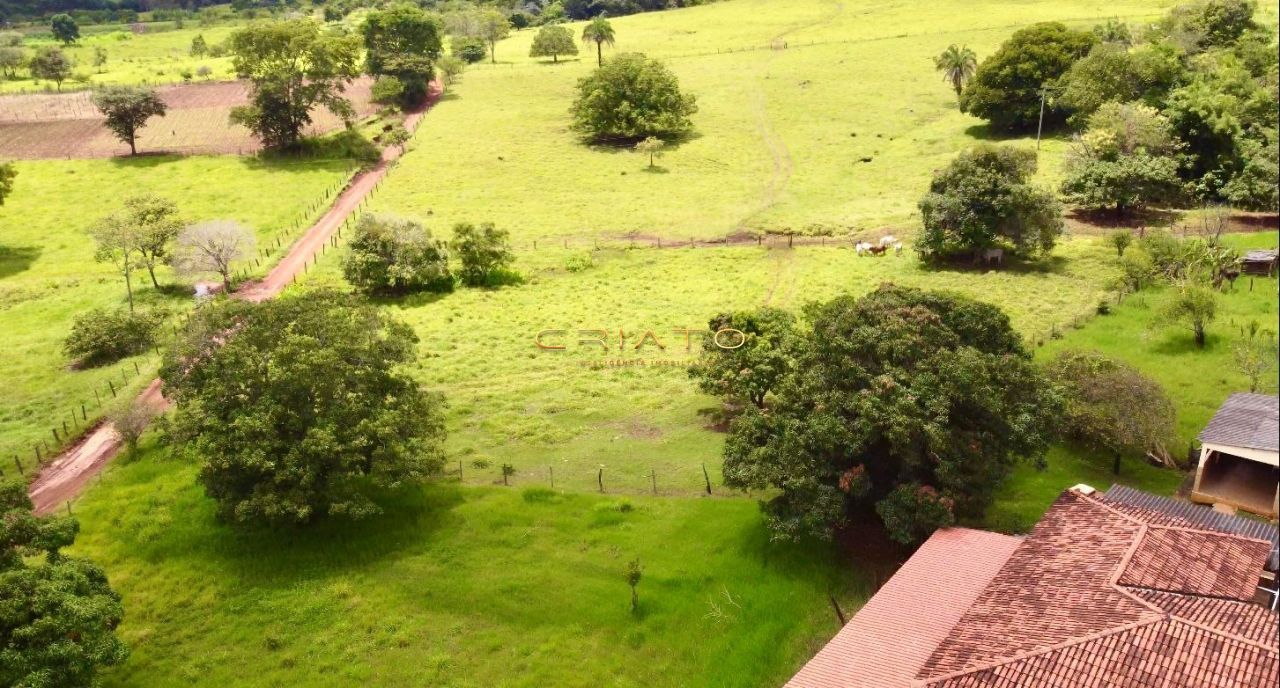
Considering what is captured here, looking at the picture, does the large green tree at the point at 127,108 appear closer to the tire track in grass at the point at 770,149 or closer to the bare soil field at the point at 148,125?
the bare soil field at the point at 148,125

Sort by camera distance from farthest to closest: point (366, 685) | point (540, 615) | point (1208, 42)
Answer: point (1208, 42)
point (540, 615)
point (366, 685)

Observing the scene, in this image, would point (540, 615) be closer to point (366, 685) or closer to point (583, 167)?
point (366, 685)

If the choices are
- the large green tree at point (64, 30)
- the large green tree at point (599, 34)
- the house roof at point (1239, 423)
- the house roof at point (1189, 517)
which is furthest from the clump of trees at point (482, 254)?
the large green tree at point (64, 30)

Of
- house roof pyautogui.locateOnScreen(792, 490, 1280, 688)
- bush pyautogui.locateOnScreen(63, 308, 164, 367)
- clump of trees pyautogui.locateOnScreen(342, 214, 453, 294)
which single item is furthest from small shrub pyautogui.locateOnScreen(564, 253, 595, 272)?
house roof pyautogui.locateOnScreen(792, 490, 1280, 688)

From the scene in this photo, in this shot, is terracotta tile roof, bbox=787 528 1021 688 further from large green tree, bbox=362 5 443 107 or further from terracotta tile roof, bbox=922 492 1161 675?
large green tree, bbox=362 5 443 107

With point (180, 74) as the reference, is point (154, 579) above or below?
below

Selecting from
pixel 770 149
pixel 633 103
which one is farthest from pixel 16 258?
pixel 770 149

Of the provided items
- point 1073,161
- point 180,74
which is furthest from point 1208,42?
point 180,74
